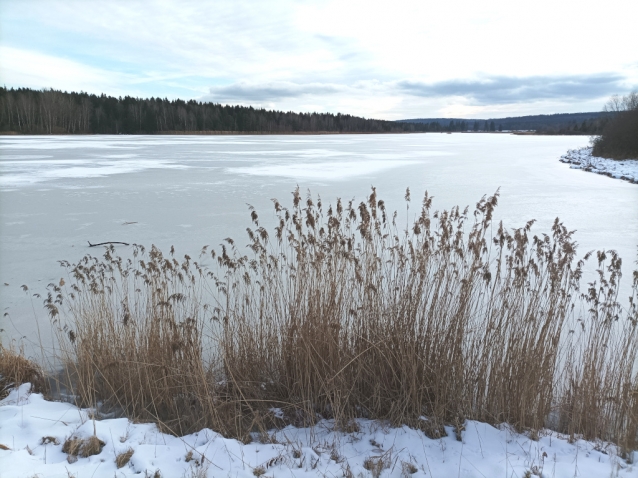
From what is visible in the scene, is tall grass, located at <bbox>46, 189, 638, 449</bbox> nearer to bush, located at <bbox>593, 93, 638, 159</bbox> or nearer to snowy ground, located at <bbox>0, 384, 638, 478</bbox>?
snowy ground, located at <bbox>0, 384, 638, 478</bbox>

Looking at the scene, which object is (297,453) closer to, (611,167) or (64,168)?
(64,168)

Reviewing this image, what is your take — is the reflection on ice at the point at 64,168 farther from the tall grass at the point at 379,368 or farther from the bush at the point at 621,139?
the bush at the point at 621,139

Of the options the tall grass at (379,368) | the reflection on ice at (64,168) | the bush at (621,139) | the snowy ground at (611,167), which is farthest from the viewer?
the bush at (621,139)

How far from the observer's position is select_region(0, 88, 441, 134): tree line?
55.8m

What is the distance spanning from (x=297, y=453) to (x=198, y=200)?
27.9 ft

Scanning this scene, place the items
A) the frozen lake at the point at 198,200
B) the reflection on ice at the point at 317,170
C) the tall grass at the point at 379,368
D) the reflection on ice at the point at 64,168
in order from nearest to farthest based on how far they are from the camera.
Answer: the tall grass at the point at 379,368, the frozen lake at the point at 198,200, the reflection on ice at the point at 64,168, the reflection on ice at the point at 317,170

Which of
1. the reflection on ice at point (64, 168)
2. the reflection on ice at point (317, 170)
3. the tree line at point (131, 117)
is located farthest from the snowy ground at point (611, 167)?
the tree line at point (131, 117)

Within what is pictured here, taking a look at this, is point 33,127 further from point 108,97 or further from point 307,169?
point 307,169

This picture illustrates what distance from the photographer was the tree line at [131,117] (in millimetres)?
55844

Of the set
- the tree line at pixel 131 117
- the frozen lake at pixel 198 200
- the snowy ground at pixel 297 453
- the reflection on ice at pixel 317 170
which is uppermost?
the tree line at pixel 131 117

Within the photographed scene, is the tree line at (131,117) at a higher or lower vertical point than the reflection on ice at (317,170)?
higher

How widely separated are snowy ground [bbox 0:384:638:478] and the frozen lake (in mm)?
1789

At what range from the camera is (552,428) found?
10.1 feet

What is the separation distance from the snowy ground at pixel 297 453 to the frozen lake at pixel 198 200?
5.87 feet
